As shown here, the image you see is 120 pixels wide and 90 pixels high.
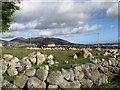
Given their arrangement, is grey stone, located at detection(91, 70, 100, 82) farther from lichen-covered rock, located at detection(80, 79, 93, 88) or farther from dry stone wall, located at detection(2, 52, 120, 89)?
lichen-covered rock, located at detection(80, 79, 93, 88)

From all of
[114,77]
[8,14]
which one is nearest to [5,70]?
[8,14]

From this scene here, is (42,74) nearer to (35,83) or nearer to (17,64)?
(35,83)

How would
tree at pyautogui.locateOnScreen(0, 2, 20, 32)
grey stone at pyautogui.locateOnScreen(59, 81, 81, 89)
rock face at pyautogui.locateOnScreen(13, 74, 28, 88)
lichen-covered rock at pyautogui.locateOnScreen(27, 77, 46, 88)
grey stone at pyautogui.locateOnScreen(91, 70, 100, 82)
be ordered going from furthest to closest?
tree at pyautogui.locateOnScreen(0, 2, 20, 32)
grey stone at pyautogui.locateOnScreen(91, 70, 100, 82)
grey stone at pyautogui.locateOnScreen(59, 81, 81, 89)
rock face at pyautogui.locateOnScreen(13, 74, 28, 88)
lichen-covered rock at pyautogui.locateOnScreen(27, 77, 46, 88)

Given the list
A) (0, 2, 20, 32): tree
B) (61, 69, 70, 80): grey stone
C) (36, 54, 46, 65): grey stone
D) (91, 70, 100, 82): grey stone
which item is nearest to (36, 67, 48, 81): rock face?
(61, 69, 70, 80): grey stone

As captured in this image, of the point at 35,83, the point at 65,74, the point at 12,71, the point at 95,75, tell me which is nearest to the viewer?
the point at 35,83

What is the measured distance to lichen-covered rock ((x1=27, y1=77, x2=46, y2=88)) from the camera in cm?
687

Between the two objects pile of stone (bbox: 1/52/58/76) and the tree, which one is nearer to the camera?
pile of stone (bbox: 1/52/58/76)

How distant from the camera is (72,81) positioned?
761 centimetres

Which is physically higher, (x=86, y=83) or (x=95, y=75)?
(x=95, y=75)

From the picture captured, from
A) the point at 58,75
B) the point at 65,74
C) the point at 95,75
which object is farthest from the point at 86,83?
the point at 58,75

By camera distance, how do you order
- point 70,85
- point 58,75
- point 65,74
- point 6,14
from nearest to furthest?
point 58,75 → point 70,85 → point 65,74 → point 6,14

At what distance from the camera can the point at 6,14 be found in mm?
10016

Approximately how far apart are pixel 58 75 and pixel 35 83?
1.00 m

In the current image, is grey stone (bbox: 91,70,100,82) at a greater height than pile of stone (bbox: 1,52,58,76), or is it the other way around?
pile of stone (bbox: 1,52,58,76)
